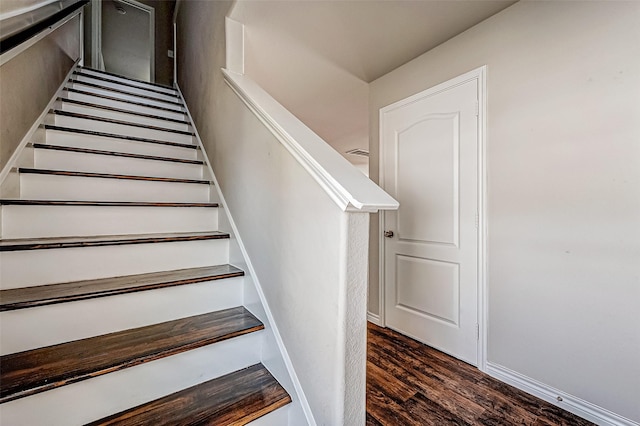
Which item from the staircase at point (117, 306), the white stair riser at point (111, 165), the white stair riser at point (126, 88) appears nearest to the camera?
the staircase at point (117, 306)

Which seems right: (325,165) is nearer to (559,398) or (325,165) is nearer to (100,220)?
(100,220)

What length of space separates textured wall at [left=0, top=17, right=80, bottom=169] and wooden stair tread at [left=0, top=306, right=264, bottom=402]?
0.98m

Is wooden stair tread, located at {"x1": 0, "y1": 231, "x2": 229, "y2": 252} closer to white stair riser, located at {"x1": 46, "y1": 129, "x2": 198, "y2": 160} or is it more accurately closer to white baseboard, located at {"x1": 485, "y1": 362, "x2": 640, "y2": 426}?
white stair riser, located at {"x1": 46, "y1": 129, "x2": 198, "y2": 160}

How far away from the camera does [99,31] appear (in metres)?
4.42

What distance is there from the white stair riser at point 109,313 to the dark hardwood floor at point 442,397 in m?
0.96

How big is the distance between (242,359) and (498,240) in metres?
1.60

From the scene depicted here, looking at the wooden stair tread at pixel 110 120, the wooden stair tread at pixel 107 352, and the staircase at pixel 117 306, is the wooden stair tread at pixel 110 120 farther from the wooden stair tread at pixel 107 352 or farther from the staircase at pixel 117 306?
the wooden stair tread at pixel 107 352

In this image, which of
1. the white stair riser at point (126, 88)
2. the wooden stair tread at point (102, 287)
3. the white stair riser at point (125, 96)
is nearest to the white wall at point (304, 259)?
the wooden stair tread at point (102, 287)

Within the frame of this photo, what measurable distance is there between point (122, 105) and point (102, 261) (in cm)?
200

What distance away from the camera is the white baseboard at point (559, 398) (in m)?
1.33

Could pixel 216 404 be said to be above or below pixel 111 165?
below

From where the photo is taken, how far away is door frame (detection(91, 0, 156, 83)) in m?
4.36

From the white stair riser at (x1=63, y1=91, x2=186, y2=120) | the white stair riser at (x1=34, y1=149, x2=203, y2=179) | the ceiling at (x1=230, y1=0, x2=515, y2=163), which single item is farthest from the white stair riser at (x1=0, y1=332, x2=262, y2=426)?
the white stair riser at (x1=63, y1=91, x2=186, y2=120)

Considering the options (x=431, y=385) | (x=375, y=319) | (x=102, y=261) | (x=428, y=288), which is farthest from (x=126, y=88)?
(x=431, y=385)
